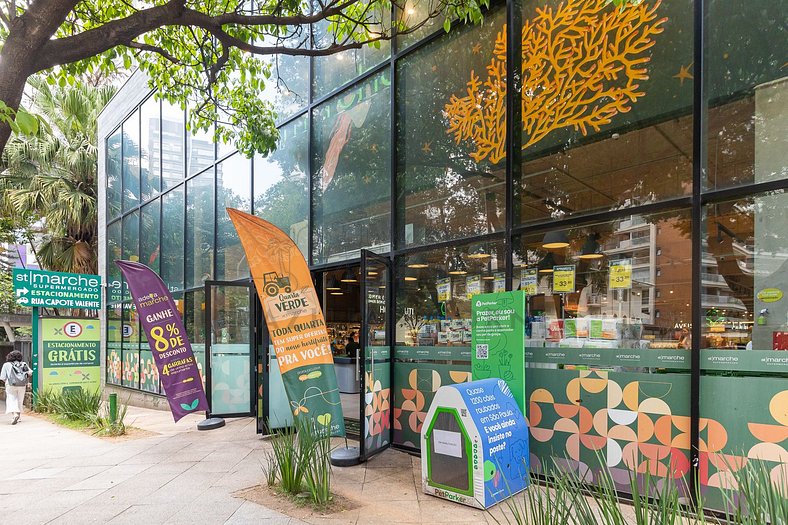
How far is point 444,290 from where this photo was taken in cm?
662

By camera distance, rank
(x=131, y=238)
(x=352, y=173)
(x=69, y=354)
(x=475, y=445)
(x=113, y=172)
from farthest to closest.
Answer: (x=113, y=172)
(x=131, y=238)
(x=69, y=354)
(x=352, y=173)
(x=475, y=445)

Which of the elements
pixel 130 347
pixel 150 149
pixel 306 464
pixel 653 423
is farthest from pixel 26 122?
pixel 130 347

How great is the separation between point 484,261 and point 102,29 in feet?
14.2

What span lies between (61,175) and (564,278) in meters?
17.8

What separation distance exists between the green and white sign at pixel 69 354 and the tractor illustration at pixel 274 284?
832 cm

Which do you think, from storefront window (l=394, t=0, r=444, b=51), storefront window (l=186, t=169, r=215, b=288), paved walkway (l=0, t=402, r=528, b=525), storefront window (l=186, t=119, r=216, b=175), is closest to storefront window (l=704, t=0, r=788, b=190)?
storefront window (l=394, t=0, r=444, b=51)

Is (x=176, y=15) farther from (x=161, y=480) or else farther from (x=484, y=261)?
(x=161, y=480)

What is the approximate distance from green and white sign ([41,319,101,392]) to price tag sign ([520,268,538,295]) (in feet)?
34.7

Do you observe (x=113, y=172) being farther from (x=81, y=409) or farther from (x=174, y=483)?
(x=174, y=483)

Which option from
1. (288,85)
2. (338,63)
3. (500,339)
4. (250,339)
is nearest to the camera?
(500,339)

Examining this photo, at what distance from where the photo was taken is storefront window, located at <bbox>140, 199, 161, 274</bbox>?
13.2 meters

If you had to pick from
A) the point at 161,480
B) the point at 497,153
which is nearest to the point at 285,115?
the point at 497,153

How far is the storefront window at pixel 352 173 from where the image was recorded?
7.53 metres

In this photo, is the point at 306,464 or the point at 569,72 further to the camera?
the point at 569,72
